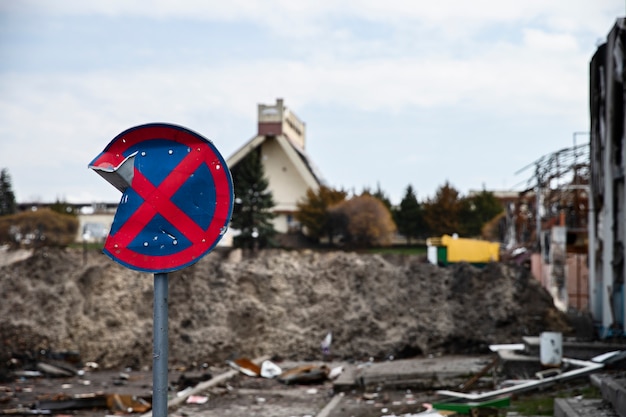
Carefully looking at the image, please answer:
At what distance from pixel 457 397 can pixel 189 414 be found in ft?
14.9

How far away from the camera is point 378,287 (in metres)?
30.7

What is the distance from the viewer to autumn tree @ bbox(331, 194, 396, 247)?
4688 cm

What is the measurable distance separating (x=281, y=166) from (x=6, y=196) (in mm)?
27396

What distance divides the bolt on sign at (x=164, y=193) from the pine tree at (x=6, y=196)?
63570 millimetres

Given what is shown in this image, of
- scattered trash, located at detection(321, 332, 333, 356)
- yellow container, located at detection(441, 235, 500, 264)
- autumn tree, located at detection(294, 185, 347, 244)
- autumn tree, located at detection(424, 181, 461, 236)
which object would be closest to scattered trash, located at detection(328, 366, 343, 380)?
scattered trash, located at detection(321, 332, 333, 356)

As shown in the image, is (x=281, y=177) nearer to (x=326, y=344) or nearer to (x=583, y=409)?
(x=326, y=344)

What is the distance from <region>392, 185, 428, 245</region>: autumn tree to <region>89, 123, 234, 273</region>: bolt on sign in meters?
48.8

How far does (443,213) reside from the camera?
51.8 m

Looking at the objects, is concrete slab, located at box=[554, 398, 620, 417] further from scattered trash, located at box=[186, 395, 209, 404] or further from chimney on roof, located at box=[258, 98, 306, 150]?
chimney on roof, located at box=[258, 98, 306, 150]

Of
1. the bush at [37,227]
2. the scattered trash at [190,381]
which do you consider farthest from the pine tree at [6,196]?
the scattered trash at [190,381]

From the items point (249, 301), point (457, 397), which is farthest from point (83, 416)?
point (249, 301)

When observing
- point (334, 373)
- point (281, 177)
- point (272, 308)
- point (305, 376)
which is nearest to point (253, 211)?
point (281, 177)

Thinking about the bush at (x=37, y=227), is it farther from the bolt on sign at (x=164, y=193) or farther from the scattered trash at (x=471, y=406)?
the bolt on sign at (x=164, y=193)

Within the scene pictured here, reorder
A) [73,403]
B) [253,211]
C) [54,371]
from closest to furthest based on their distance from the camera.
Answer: [73,403]
[54,371]
[253,211]
